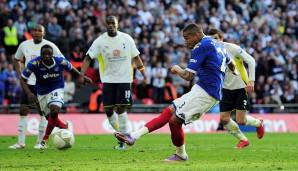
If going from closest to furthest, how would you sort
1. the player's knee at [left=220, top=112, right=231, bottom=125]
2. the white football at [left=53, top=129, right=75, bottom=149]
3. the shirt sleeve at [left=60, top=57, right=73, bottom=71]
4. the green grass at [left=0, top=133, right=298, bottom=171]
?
1. the green grass at [left=0, top=133, right=298, bottom=171]
2. the white football at [left=53, top=129, right=75, bottom=149]
3. the shirt sleeve at [left=60, top=57, right=73, bottom=71]
4. the player's knee at [left=220, top=112, right=231, bottom=125]

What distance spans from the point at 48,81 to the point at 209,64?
17.9ft

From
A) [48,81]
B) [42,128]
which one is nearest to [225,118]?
[48,81]

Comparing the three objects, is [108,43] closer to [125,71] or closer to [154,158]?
[125,71]

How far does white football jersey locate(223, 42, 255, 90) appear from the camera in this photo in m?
17.4

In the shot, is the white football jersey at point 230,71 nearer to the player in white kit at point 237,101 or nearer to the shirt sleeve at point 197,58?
the player in white kit at point 237,101

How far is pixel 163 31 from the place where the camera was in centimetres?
3253

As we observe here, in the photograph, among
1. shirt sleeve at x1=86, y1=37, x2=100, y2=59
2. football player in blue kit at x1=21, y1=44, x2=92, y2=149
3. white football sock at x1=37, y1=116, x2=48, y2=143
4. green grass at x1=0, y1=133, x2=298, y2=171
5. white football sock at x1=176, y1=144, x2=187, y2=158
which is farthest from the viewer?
shirt sleeve at x1=86, y1=37, x2=100, y2=59

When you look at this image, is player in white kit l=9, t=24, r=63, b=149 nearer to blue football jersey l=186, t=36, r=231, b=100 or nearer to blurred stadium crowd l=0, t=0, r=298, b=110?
blue football jersey l=186, t=36, r=231, b=100

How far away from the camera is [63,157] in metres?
14.9

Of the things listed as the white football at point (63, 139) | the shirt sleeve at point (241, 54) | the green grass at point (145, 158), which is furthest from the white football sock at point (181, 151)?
the shirt sleeve at point (241, 54)

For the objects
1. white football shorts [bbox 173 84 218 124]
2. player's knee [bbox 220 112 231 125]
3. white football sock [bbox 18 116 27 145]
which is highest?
white football shorts [bbox 173 84 218 124]

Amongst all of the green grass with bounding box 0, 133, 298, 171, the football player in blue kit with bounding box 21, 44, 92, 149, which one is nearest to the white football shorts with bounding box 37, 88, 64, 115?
the football player in blue kit with bounding box 21, 44, 92, 149

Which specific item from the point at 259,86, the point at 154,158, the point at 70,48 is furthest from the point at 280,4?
the point at 154,158

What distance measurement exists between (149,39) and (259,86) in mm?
4878
